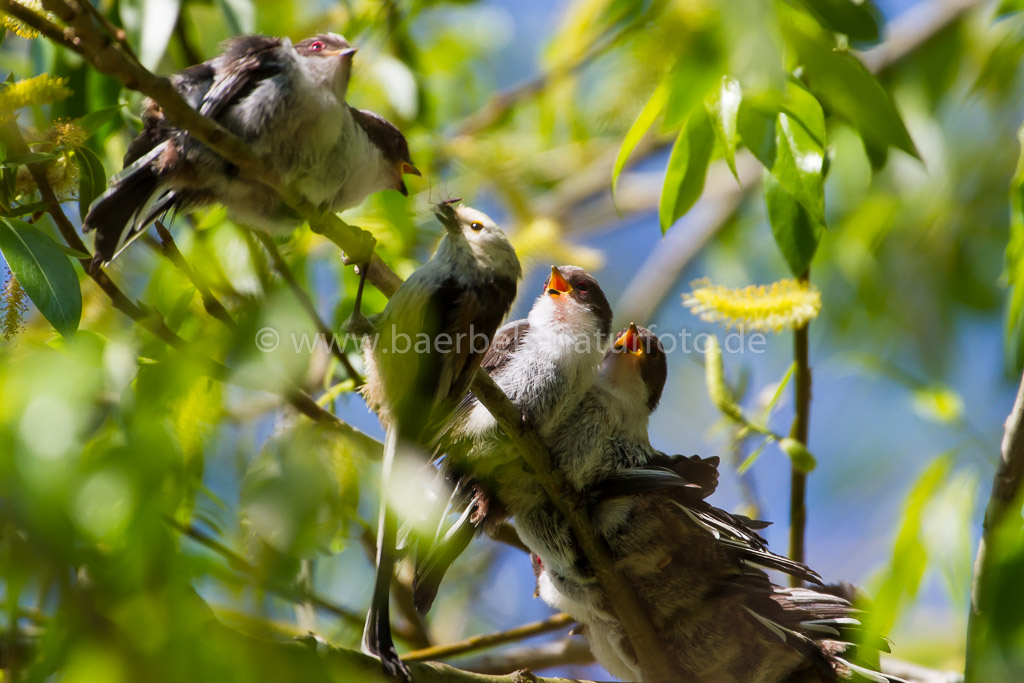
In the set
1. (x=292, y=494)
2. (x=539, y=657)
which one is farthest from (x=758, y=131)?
(x=539, y=657)

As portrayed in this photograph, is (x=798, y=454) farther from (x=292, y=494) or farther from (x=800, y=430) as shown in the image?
(x=292, y=494)

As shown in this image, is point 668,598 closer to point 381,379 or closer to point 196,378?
point 381,379

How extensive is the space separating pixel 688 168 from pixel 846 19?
634mm

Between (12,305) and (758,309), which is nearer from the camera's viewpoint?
(12,305)

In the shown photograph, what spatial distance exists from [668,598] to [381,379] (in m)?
1.39

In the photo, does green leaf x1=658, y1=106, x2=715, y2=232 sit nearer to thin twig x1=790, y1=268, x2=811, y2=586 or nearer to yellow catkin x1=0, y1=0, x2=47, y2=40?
thin twig x1=790, y1=268, x2=811, y2=586

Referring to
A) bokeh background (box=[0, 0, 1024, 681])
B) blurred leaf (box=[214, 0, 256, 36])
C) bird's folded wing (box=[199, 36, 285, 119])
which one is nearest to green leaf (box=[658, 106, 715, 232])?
bokeh background (box=[0, 0, 1024, 681])

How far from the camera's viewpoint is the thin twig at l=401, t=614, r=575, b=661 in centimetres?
354

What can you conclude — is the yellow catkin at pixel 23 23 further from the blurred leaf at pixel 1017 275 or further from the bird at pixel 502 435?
the blurred leaf at pixel 1017 275

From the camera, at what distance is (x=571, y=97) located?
582 centimetres

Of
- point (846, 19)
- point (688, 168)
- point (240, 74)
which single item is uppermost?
point (846, 19)

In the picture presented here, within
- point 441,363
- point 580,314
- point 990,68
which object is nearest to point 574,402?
point 580,314

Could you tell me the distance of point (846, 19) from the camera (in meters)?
2.53

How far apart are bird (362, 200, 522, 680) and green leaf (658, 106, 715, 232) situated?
0.65 meters
